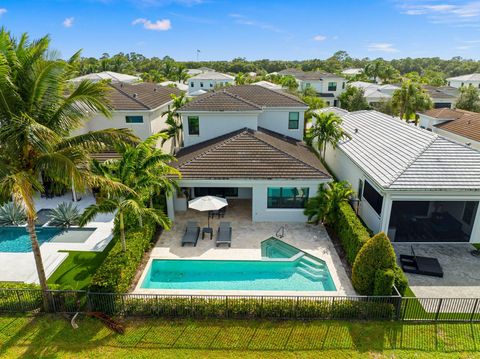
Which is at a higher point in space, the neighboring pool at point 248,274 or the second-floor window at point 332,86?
the second-floor window at point 332,86

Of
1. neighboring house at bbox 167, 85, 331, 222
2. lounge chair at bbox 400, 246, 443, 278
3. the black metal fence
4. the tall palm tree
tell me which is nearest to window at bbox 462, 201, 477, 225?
lounge chair at bbox 400, 246, 443, 278

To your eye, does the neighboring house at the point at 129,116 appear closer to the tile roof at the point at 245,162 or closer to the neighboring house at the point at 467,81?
the tile roof at the point at 245,162

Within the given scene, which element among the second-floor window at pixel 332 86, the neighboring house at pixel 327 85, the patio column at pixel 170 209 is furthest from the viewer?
the second-floor window at pixel 332 86

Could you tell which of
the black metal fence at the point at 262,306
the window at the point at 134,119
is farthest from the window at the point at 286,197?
the window at the point at 134,119

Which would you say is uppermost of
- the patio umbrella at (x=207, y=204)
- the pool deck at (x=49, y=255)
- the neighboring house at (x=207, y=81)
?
the neighboring house at (x=207, y=81)

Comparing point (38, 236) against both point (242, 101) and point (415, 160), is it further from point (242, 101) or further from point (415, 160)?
point (415, 160)

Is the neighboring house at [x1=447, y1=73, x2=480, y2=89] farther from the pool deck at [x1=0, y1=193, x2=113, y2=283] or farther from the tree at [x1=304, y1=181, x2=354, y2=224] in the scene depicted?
the pool deck at [x1=0, y1=193, x2=113, y2=283]

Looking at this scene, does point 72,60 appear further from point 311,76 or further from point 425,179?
point 311,76

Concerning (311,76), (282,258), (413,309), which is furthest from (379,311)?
(311,76)
